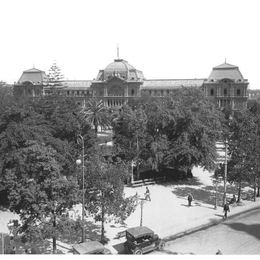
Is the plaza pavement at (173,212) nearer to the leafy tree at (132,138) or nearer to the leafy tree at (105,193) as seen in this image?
the leafy tree at (105,193)

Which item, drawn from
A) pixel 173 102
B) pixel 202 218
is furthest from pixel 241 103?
pixel 202 218

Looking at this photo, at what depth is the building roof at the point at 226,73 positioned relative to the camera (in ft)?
327

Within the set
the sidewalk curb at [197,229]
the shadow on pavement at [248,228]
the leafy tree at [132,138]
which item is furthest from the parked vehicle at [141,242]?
the leafy tree at [132,138]

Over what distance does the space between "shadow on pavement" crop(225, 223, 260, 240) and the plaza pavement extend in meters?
1.30

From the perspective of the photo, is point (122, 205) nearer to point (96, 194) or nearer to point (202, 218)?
point (96, 194)

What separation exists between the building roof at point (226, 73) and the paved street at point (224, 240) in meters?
79.6

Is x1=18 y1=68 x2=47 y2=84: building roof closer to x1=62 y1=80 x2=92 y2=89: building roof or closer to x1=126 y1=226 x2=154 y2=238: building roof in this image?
x1=62 y1=80 x2=92 y2=89: building roof

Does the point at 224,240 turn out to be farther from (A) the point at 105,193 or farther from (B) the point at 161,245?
(A) the point at 105,193

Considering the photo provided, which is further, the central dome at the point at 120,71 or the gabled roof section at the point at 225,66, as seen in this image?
the central dome at the point at 120,71

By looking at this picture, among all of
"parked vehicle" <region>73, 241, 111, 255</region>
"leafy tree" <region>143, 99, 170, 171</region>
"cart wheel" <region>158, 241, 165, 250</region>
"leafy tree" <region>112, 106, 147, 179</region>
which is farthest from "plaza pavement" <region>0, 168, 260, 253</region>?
"leafy tree" <region>112, 106, 147, 179</region>

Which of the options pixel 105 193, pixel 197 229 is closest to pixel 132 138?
pixel 197 229

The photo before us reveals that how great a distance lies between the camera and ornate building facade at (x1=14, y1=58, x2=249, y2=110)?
329 feet

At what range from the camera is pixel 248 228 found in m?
24.2

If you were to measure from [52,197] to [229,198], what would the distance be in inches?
759
